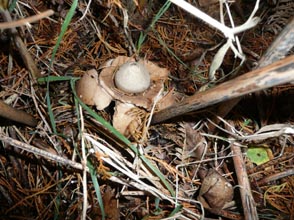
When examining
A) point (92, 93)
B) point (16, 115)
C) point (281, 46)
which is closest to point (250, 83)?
point (281, 46)

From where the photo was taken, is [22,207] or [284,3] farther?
[284,3]

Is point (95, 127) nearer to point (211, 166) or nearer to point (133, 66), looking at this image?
point (133, 66)

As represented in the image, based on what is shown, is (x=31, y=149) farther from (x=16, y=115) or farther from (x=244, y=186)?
(x=244, y=186)

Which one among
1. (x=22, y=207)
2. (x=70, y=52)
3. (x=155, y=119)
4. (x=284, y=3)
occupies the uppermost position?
(x=284, y=3)

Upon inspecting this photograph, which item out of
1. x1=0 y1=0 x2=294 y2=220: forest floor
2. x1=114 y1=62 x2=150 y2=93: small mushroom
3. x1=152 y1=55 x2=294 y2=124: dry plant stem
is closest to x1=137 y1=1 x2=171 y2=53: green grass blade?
x1=0 y1=0 x2=294 y2=220: forest floor

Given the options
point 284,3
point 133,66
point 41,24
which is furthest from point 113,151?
point 284,3

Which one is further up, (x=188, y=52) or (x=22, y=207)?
(x=188, y=52)

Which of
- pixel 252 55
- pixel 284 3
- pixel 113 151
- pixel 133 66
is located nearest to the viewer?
pixel 133 66
